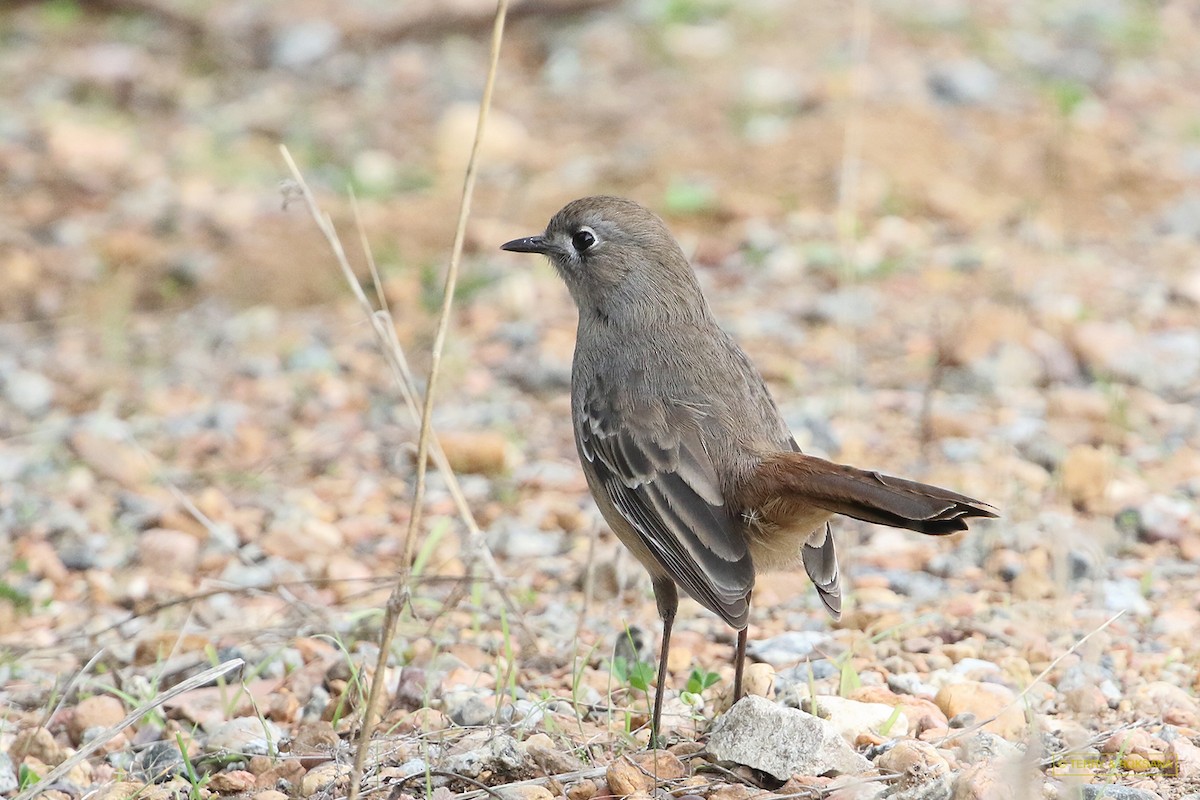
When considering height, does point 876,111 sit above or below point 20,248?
above

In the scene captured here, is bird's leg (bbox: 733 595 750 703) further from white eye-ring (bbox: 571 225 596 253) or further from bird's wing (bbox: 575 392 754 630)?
white eye-ring (bbox: 571 225 596 253)

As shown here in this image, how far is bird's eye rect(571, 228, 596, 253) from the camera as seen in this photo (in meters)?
5.33

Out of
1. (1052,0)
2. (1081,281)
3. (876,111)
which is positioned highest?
(1052,0)

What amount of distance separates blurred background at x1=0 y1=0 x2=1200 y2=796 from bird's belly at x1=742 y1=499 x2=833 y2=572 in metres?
0.66

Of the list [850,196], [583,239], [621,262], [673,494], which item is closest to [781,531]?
[673,494]

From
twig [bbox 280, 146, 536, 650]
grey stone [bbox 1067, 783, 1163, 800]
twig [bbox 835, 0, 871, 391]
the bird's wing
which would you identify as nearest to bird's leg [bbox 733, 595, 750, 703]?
the bird's wing

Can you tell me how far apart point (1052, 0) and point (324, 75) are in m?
6.34

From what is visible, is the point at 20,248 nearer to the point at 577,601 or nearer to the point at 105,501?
the point at 105,501

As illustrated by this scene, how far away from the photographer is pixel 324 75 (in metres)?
12.1

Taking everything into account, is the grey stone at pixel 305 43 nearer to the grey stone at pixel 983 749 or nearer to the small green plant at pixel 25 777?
the small green plant at pixel 25 777

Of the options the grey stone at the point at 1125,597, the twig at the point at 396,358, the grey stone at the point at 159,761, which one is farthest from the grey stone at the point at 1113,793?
the grey stone at the point at 159,761

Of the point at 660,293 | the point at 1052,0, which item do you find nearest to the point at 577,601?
the point at 660,293

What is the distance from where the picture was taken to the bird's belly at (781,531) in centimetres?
422

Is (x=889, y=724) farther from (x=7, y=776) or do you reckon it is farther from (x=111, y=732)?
(x=7, y=776)
